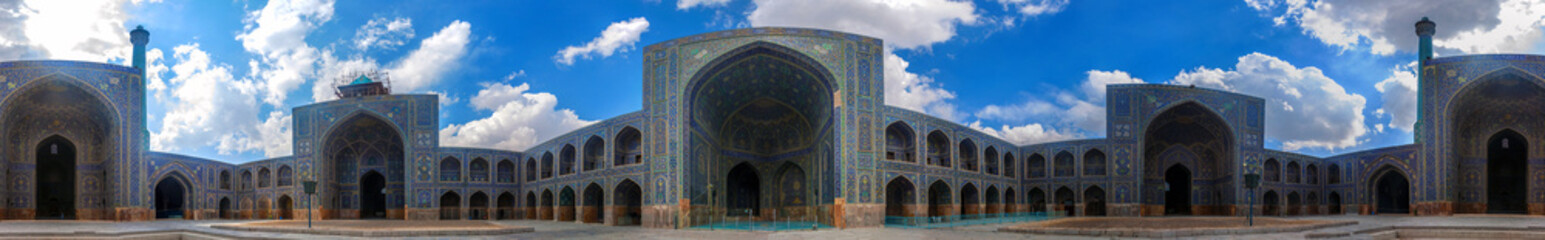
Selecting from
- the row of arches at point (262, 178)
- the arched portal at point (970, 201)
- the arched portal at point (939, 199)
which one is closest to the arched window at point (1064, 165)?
the arched portal at point (970, 201)

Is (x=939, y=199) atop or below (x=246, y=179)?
below

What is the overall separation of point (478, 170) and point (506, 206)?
186cm

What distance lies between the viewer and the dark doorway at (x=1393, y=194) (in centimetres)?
3881

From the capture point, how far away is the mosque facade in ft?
90.6

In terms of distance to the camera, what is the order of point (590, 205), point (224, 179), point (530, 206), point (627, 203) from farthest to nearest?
point (224, 179) < point (530, 206) < point (590, 205) < point (627, 203)

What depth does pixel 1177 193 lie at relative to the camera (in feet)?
134

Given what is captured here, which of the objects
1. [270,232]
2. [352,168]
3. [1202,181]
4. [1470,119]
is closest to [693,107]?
[270,232]

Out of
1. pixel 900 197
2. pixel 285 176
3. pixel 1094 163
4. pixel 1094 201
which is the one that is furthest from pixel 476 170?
pixel 1094 201

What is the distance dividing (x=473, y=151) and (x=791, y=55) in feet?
52.0

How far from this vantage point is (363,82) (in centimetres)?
4569

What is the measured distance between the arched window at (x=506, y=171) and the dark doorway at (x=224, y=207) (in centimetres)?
1237

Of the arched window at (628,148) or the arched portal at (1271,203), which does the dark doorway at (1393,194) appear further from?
the arched window at (628,148)

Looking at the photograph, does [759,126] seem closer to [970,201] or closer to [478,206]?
[970,201]

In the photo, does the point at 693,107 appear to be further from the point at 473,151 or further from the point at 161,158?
the point at 161,158
